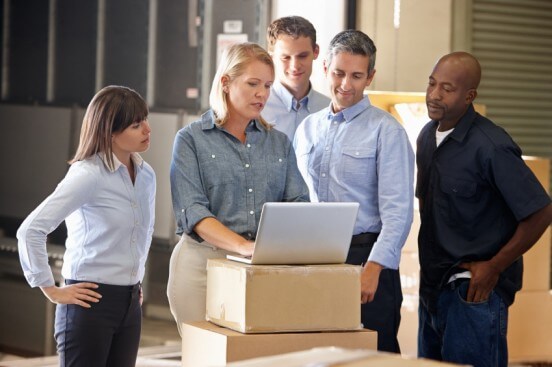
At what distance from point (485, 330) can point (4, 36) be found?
5.06 m

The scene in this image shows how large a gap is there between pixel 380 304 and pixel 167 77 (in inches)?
150

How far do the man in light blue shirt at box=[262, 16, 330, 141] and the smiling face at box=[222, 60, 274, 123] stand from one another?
0.78m

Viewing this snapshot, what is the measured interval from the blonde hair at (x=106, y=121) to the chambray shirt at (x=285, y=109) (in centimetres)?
84

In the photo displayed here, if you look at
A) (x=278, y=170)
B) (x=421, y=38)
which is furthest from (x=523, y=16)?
(x=278, y=170)

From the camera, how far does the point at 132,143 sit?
279 centimetres

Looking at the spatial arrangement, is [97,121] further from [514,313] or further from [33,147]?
[33,147]

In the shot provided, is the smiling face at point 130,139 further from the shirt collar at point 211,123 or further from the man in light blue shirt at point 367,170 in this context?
the man in light blue shirt at point 367,170

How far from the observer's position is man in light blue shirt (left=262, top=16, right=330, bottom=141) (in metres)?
3.54

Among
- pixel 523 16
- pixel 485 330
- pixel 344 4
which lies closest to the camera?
pixel 485 330

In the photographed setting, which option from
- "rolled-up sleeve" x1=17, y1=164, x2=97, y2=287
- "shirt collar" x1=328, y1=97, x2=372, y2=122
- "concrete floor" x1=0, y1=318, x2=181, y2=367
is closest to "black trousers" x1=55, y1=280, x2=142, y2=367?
"rolled-up sleeve" x1=17, y1=164, x2=97, y2=287

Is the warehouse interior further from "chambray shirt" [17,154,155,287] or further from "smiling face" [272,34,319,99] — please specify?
"chambray shirt" [17,154,155,287]

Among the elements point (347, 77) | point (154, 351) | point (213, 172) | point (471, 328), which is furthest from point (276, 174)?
point (154, 351)

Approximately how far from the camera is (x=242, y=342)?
7.89 feet

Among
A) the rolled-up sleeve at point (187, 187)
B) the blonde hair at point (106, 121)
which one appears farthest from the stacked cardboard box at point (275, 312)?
the blonde hair at point (106, 121)
